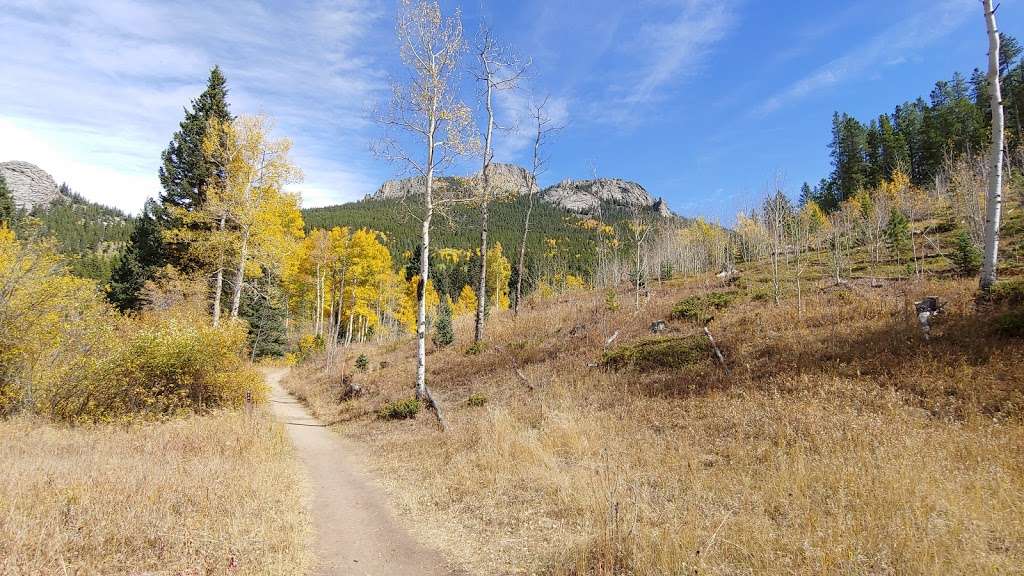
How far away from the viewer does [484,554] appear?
558cm

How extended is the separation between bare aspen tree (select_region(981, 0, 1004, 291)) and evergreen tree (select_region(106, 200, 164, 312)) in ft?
103

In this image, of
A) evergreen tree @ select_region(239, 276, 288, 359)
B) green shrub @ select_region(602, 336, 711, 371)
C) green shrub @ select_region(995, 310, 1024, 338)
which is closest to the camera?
green shrub @ select_region(995, 310, 1024, 338)

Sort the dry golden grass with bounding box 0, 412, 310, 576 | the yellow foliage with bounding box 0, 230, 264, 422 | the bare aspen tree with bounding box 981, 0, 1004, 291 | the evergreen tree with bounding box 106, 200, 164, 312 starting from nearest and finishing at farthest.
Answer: the dry golden grass with bounding box 0, 412, 310, 576 < the yellow foliage with bounding box 0, 230, 264, 422 < the bare aspen tree with bounding box 981, 0, 1004, 291 < the evergreen tree with bounding box 106, 200, 164, 312

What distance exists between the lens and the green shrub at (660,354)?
12.9 meters

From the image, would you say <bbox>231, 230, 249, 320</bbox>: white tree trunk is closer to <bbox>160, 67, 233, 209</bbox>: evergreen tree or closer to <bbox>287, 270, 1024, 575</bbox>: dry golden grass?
<bbox>160, 67, 233, 209</bbox>: evergreen tree

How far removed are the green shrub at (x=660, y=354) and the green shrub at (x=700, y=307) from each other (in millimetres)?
3165

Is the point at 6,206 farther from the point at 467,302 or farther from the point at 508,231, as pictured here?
the point at 508,231

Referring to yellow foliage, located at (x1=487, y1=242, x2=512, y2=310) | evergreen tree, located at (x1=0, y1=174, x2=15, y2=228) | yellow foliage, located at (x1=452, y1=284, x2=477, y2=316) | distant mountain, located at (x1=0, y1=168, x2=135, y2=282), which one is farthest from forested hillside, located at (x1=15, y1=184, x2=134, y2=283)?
yellow foliage, located at (x1=487, y1=242, x2=512, y2=310)

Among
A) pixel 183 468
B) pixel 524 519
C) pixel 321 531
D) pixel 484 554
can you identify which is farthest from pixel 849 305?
pixel 183 468

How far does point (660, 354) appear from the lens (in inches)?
531

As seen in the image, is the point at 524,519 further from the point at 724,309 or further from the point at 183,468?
the point at 724,309

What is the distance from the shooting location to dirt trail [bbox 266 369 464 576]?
5328 mm

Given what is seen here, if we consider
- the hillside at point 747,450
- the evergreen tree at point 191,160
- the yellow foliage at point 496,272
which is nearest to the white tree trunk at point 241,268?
the evergreen tree at point 191,160

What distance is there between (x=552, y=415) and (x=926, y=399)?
24.1 feet
